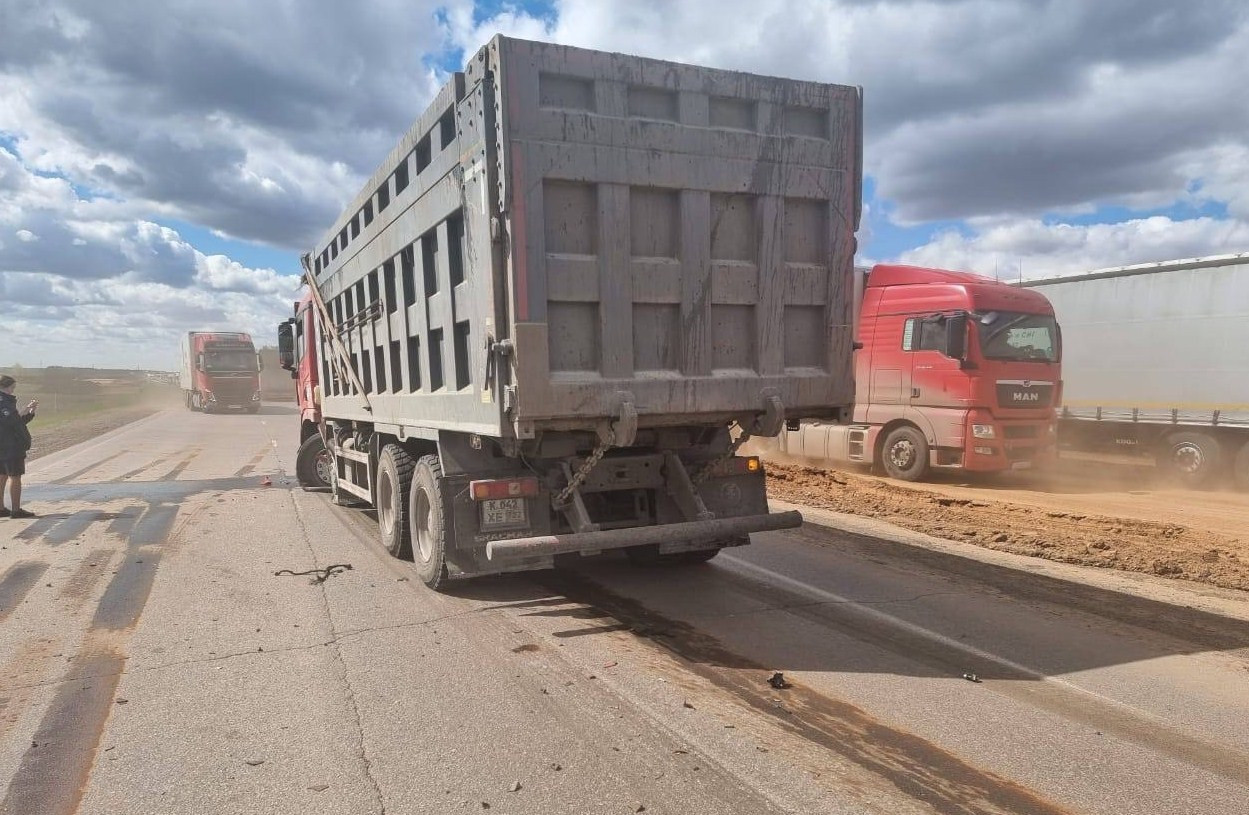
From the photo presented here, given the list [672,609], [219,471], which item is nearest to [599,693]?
[672,609]

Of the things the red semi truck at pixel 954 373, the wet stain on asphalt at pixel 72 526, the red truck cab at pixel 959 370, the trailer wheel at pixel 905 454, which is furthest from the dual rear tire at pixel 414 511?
the trailer wheel at pixel 905 454

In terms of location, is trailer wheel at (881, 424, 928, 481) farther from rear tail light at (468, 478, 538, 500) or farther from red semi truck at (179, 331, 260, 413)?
red semi truck at (179, 331, 260, 413)

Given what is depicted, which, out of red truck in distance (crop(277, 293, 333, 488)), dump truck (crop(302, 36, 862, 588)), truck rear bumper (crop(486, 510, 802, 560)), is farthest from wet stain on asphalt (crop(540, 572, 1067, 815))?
red truck in distance (crop(277, 293, 333, 488))

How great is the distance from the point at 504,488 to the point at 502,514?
18cm

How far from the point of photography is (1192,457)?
39.3 ft

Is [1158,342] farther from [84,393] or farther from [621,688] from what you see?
[84,393]

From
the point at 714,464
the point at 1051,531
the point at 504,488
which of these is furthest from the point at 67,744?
the point at 1051,531

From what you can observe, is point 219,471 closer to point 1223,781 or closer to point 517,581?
point 517,581

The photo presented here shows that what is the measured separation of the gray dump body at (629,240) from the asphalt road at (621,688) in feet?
4.71

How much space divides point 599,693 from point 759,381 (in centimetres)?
236

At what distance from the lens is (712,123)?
16.7ft

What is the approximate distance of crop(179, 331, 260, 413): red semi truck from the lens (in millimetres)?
35312

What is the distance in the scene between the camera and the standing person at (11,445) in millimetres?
9344

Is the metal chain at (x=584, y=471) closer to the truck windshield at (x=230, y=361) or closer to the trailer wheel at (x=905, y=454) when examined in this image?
the trailer wheel at (x=905, y=454)
